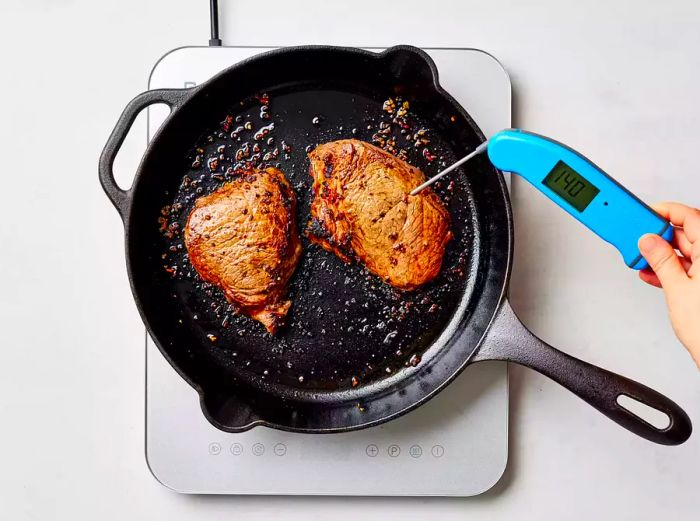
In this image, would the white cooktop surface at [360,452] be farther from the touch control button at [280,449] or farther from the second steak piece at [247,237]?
the second steak piece at [247,237]

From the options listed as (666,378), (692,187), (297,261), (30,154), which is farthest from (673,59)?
(30,154)

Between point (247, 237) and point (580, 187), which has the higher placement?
point (580, 187)

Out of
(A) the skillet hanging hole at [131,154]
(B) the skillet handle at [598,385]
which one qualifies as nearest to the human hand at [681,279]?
(B) the skillet handle at [598,385]

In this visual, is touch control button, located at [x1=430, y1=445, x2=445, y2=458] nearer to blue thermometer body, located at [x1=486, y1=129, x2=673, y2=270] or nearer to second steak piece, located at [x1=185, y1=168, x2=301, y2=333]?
second steak piece, located at [x1=185, y1=168, x2=301, y2=333]

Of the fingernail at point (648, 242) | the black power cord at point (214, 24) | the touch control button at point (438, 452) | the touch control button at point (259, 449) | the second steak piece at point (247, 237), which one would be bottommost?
the touch control button at point (438, 452)

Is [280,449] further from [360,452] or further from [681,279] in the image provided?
[681,279]

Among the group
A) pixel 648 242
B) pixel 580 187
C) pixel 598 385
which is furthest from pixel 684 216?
pixel 598 385

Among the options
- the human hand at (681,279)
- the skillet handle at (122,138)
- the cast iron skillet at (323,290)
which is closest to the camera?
the human hand at (681,279)
